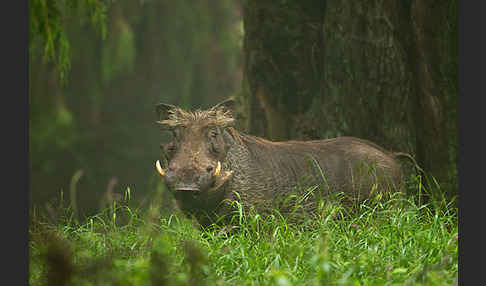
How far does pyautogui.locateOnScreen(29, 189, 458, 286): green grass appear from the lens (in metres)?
3.12

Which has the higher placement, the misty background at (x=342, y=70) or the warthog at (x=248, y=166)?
the misty background at (x=342, y=70)

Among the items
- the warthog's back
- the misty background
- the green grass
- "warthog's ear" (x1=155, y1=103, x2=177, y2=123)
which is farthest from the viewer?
the misty background

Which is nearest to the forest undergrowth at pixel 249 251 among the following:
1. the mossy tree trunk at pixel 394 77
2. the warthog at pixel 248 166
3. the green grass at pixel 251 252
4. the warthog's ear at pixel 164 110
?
the green grass at pixel 251 252

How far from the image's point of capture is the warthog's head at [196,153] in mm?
4328

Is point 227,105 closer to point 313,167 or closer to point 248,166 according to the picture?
point 248,166

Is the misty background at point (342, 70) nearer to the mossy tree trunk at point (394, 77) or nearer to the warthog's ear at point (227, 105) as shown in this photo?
the mossy tree trunk at point (394, 77)

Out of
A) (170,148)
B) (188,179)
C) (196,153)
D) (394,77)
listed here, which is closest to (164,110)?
(170,148)

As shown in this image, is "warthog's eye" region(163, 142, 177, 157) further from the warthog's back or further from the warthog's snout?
the warthog's back

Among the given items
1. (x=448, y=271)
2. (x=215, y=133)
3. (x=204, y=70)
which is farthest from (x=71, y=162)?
(x=448, y=271)

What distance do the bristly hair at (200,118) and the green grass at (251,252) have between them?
0.66 metres

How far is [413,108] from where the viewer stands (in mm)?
5570

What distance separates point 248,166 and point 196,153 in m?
0.56

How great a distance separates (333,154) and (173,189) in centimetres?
147

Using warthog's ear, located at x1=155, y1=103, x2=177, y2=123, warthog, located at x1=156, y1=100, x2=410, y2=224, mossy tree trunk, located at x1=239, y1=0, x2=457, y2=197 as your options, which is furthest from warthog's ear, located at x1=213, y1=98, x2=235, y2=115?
mossy tree trunk, located at x1=239, y1=0, x2=457, y2=197
